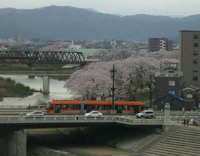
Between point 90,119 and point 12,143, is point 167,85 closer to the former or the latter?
point 90,119

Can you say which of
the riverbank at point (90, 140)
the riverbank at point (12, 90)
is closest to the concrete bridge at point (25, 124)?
the riverbank at point (90, 140)

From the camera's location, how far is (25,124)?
4781 centimetres

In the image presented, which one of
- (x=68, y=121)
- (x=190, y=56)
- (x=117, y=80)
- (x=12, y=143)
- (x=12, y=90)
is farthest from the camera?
(x=12, y=90)

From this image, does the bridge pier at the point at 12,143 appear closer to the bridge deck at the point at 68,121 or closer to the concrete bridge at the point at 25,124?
the concrete bridge at the point at 25,124

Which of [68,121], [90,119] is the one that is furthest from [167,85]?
[68,121]

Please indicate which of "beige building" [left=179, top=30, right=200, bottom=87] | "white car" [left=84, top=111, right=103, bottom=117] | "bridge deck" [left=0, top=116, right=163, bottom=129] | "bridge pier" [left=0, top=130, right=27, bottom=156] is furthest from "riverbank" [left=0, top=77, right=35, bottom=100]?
"bridge pier" [left=0, top=130, right=27, bottom=156]

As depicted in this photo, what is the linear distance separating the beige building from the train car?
26.7 m

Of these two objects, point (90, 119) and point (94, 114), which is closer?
point (90, 119)

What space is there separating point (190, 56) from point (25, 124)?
43181 millimetres

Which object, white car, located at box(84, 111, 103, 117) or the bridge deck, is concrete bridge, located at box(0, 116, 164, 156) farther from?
white car, located at box(84, 111, 103, 117)

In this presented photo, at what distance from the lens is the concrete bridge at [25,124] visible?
4719 centimetres

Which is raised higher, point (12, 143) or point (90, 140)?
point (12, 143)

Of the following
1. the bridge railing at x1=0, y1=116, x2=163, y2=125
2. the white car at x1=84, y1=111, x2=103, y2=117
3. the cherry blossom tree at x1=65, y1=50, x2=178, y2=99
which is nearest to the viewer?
the bridge railing at x1=0, y1=116, x2=163, y2=125

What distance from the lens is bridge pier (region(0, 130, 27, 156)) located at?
47188 millimetres
